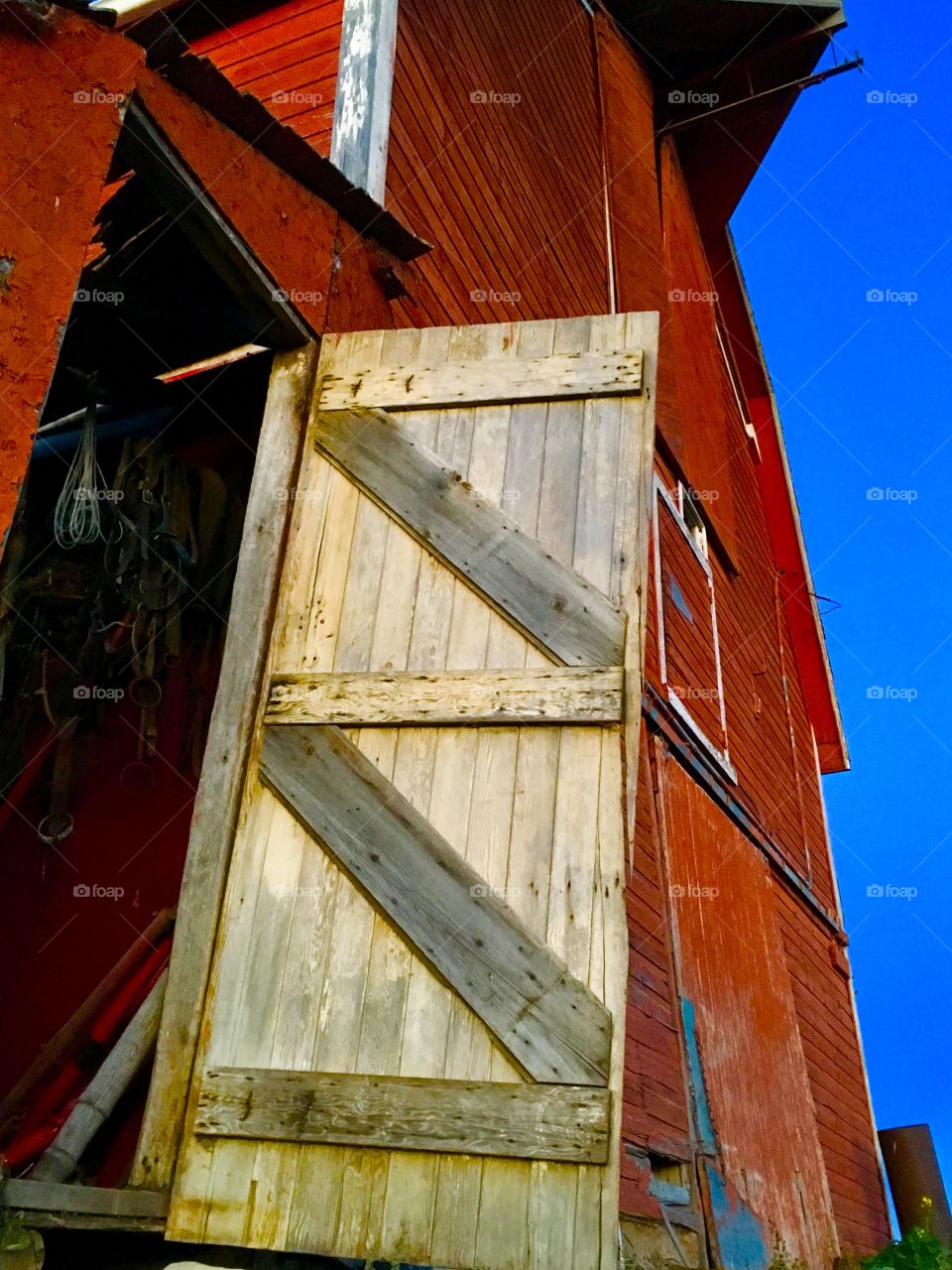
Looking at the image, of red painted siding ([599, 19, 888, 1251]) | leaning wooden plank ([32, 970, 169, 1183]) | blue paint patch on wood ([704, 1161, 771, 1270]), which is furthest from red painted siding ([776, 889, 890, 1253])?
leaning wooden plank ([32, 970, 169, 1183])

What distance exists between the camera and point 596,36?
36.5 ft

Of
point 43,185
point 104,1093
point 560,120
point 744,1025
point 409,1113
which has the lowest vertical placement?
point 409,1113

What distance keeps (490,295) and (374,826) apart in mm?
4603

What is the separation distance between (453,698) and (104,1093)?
1671mm

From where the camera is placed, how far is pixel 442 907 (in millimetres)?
3404

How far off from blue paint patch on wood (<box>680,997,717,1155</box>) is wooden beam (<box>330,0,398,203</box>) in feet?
15.2

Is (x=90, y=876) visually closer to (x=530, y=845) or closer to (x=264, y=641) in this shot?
(x=264, y=641)

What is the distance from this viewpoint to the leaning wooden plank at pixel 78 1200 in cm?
308

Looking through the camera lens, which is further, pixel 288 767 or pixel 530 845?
pixel 288 767

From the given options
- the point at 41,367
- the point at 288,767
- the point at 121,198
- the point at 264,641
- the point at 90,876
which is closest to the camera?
the point at 41,367

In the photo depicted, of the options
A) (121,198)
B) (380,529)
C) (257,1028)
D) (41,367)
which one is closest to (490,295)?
(121,198)

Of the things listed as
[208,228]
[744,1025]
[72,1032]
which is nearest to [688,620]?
[744,1025]

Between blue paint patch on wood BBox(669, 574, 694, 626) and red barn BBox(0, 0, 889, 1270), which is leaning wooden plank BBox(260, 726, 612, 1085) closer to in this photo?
red barn BBox(0, 0, 889, 1270)

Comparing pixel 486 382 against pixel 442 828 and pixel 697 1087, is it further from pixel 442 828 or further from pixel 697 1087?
pixel 697 1087
